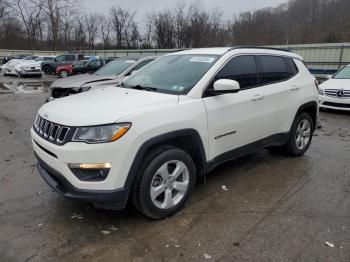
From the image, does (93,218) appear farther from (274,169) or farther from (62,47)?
(62,47)

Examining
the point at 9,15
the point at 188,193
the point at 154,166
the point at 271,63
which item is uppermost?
the point at 9,15

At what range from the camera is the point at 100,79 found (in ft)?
29.0

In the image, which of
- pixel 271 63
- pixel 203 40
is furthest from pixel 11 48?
pixel 271 63

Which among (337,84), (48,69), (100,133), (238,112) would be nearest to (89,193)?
(100,133)

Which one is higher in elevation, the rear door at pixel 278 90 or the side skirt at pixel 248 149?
the rear door at pixel 278 90

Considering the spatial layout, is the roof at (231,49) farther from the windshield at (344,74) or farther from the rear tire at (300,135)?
the windshield at (344,74)

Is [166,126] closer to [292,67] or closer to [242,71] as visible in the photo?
[242,71]

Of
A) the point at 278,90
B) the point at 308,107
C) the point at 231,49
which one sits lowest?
the point at 308,107

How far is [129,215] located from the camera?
12.2 ft

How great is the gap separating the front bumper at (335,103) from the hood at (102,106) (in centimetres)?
751

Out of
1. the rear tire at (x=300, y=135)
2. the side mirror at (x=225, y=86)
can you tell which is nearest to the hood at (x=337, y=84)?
the rear tire at (x=300, y=135)

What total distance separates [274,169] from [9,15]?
69814 mm

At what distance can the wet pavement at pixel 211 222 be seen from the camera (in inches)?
121

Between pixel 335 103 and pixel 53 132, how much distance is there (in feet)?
28.4
